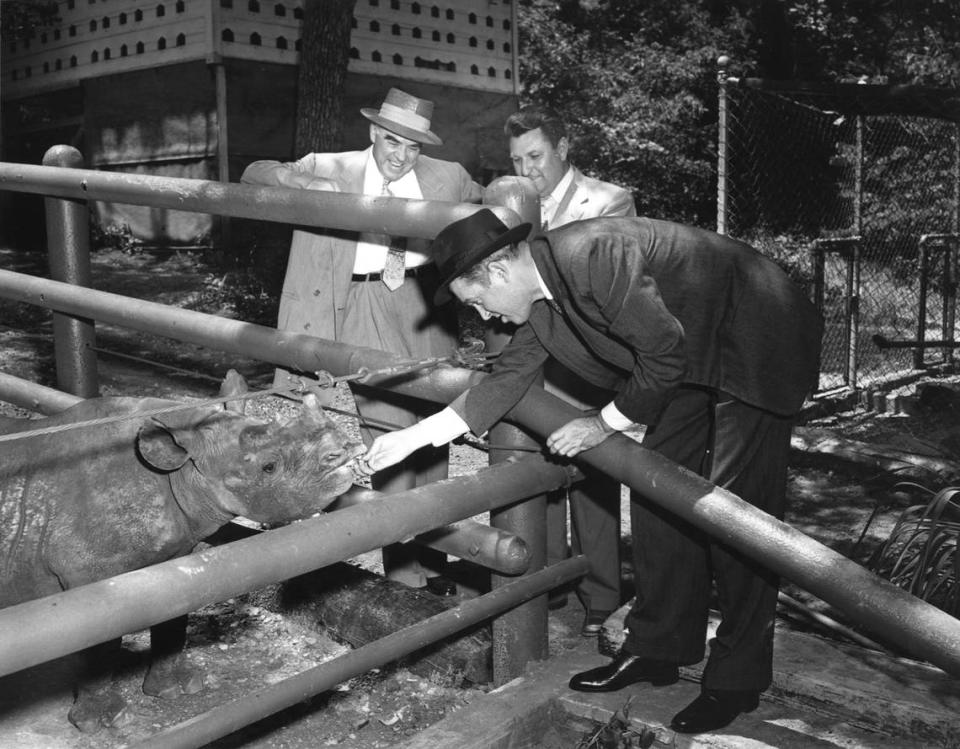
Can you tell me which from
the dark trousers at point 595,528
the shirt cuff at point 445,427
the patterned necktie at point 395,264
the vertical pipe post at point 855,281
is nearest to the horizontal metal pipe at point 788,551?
the shirt cuff at point 445,427

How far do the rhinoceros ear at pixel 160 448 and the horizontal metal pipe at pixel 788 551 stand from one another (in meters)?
1.00

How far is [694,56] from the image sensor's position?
19.4 m

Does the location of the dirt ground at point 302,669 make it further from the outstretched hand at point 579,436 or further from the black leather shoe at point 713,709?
the outstretched hand at point 579,436

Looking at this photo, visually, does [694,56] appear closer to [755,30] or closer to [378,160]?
[755,30]

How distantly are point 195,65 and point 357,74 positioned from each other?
76.5 inches

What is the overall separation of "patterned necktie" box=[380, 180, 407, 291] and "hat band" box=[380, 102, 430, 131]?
482mm

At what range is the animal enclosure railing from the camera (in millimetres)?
2424

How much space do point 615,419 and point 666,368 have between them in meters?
0.19

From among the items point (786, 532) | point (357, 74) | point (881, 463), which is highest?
point (357, 74)

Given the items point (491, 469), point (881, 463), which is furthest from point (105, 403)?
point (881, 463)

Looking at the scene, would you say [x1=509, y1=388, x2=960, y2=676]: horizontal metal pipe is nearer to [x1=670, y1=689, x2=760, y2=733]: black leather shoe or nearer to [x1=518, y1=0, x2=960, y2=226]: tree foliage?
[x1=670, y1=689, x2=760, y2=733]: black leather shoe

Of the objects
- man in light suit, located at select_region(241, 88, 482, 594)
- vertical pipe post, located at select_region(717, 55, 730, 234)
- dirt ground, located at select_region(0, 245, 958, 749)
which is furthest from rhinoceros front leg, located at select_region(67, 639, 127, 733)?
vertical pipe post, located at select_region(717, 55, 730, 234)

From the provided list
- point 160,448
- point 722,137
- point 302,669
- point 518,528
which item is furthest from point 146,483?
point 722,137

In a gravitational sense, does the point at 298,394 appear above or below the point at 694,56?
below
